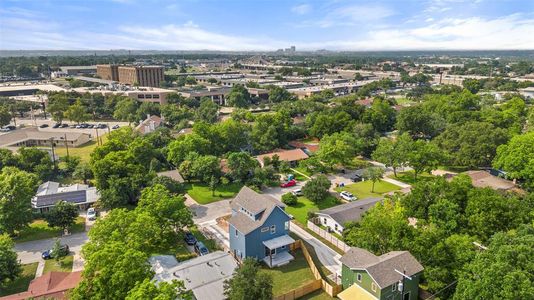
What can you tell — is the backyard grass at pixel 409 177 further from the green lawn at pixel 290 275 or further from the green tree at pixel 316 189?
the green lawn at pixel 290 275

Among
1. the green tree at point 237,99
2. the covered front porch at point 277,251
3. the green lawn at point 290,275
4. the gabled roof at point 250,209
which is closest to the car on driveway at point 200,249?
the gabled roof at point 250,209

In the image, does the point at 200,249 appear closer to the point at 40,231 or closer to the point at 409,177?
the point at 40,231

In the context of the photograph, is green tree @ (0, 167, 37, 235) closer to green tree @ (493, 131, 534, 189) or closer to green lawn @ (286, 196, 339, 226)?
green lawn @ (286, 196, 339, 226)

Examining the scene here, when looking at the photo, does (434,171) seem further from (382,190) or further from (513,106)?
(513,106)

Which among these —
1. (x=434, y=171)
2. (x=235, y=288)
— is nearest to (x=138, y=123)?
(x=434, y=171)

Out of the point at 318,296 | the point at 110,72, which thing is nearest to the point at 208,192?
the point at 318,296

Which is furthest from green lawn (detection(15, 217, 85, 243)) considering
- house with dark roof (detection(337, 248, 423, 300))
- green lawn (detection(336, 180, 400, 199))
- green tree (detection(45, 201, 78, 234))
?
green lawn (detection(336, 180, 400, 199))

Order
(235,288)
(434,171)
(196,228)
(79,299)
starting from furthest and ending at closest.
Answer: (434,171), (196,228), (235,288), (79,299)
